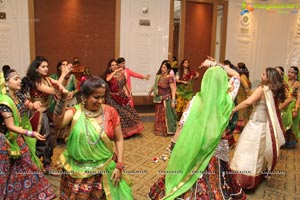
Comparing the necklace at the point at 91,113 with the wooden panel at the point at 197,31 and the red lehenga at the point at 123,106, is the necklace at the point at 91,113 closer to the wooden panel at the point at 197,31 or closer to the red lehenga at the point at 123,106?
the red lehenga at the point at 123,106

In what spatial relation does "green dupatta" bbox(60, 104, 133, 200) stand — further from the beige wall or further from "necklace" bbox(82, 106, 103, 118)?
the beige wall

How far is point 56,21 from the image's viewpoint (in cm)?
641

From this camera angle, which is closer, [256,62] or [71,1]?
[71,1]

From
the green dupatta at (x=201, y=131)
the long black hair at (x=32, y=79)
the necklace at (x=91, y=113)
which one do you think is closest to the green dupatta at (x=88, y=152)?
the necklace at (x=91, y=113)

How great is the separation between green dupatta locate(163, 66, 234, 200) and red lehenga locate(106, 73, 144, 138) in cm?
294

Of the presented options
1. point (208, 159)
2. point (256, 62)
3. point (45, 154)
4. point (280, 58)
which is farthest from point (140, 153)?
point (280, 58)

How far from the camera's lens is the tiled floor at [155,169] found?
10.5ft

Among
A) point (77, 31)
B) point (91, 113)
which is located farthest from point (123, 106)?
point (91, 113)

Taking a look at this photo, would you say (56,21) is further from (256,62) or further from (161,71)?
(256,62)

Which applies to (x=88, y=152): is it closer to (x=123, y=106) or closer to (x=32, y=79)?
(x=32, y=79)

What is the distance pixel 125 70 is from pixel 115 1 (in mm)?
2382

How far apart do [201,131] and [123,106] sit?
3214mm

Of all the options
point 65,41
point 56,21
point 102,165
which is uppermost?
point 56,21

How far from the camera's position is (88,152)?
2.03m
